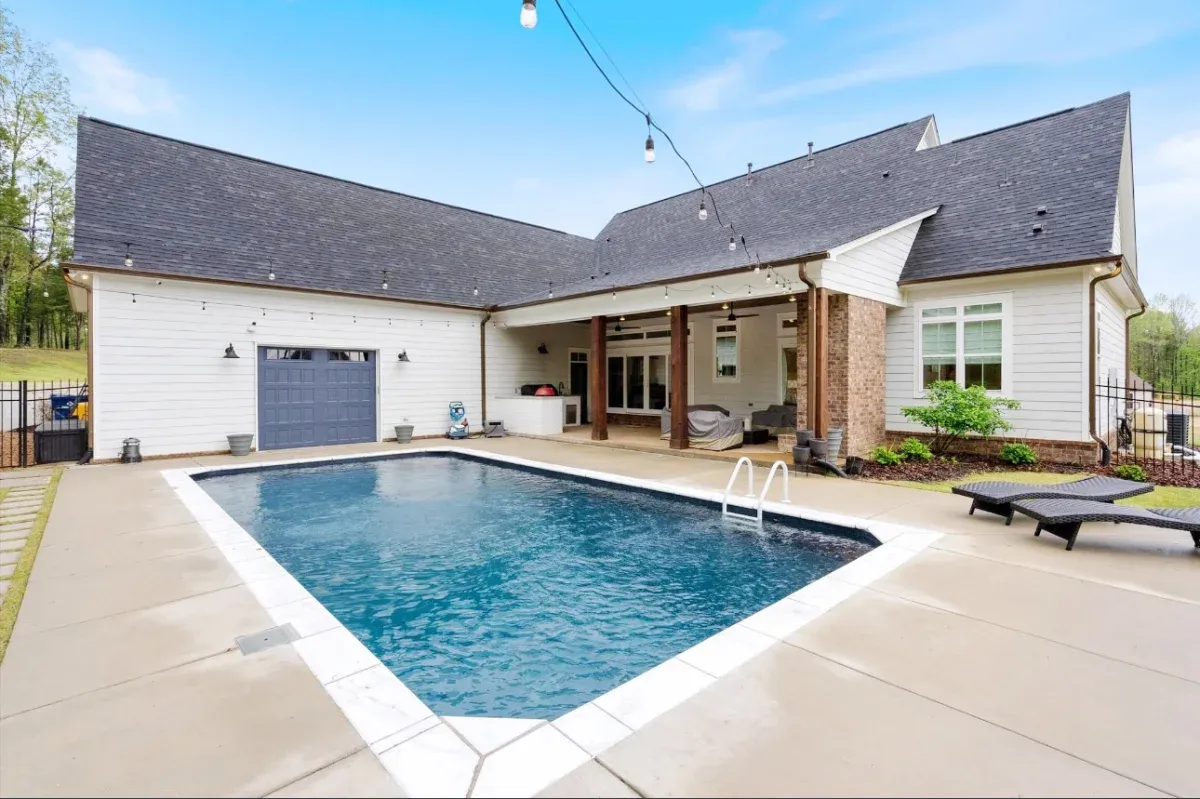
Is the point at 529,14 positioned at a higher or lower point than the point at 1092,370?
higher

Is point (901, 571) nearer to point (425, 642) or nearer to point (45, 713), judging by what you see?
point (425, 642)

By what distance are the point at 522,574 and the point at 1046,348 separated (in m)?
9.43

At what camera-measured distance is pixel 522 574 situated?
15.8 feet

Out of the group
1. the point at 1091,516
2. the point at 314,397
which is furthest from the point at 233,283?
the point at 1091,516

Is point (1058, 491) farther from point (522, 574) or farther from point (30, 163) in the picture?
point (30, 163)

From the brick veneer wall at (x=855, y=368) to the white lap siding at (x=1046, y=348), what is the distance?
1708mm

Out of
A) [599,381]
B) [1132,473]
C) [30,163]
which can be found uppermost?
[30,163]

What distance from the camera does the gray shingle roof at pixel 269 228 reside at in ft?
33.9

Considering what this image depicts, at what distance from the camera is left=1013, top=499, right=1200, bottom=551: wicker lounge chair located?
4.39 meters

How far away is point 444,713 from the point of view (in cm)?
278

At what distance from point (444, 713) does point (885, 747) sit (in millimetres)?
2067

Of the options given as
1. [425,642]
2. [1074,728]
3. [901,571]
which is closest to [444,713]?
[425,642]

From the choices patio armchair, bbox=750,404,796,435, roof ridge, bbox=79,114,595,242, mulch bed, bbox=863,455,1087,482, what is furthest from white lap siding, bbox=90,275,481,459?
mulch bed, bbox=863,455,1087,482

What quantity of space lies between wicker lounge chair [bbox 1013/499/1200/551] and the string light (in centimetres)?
580
